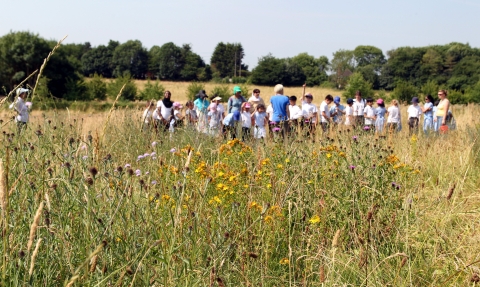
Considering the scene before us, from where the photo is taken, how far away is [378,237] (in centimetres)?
303

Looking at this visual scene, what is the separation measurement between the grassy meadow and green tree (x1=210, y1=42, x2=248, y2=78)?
85565 millimetres

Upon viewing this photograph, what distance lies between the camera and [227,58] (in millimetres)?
91438

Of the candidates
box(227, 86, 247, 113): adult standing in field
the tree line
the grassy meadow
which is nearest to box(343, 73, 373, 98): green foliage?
the tree line

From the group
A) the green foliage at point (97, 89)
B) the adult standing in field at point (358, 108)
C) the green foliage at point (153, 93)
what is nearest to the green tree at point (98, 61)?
the green foliage at point (97, 89)

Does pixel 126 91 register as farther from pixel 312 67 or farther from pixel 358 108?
pixel 312 67

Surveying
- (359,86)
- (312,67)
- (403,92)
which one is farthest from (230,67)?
(403,92)

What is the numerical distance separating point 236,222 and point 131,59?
89.1 metres

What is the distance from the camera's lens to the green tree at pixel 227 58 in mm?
89250

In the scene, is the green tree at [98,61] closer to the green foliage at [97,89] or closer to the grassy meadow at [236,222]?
the green foliage at [97,89]

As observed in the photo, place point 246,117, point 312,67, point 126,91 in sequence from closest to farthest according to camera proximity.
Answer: point 246,117 → point 126,91 → point 312,67

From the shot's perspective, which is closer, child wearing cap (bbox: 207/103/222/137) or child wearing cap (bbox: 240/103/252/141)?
child wearing cap (bbox: 240/103/252/141)

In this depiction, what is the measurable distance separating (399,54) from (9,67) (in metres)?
55.3

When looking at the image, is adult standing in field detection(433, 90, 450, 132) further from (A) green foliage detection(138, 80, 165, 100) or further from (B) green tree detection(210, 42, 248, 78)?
(B) green tree detection(210, 42, 248, 78)

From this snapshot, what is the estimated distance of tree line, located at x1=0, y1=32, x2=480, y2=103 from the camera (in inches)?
1762
